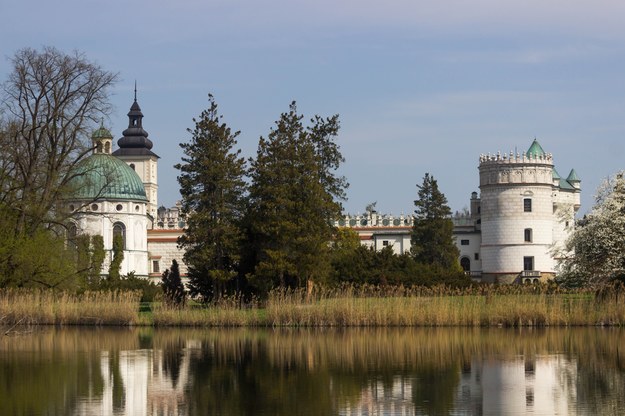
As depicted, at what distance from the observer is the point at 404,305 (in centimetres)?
3300

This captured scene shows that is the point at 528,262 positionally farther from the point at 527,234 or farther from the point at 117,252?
the point at 117,252

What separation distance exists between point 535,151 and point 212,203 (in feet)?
155

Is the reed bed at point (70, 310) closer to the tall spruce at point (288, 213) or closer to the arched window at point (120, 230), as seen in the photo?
the tall spruce at point (288, 213)

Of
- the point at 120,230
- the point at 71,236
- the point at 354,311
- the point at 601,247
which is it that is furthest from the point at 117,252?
the point at 354,311

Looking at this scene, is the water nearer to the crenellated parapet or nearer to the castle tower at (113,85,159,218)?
the crenellated parapet

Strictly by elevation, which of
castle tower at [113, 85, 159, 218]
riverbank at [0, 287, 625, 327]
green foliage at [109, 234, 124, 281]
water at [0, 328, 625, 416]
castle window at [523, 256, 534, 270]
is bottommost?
water at [0, 328, 625, 416]

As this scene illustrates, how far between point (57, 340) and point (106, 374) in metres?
8.86

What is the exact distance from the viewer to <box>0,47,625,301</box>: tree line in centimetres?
3703

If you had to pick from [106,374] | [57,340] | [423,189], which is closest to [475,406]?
[106,374]

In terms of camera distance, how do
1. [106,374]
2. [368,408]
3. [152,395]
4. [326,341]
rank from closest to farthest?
[368,408] < [152,395] < [106,374] < [326,341]

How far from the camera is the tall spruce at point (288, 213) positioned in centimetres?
4234

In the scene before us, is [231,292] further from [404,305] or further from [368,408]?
[368,408]

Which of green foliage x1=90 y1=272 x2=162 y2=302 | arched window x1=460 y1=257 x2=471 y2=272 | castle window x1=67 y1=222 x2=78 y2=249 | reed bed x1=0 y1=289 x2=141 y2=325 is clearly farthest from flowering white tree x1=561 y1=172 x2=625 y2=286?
arched window x1=460 y1=257 x2=471 y2=272

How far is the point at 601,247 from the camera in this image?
38.0m
